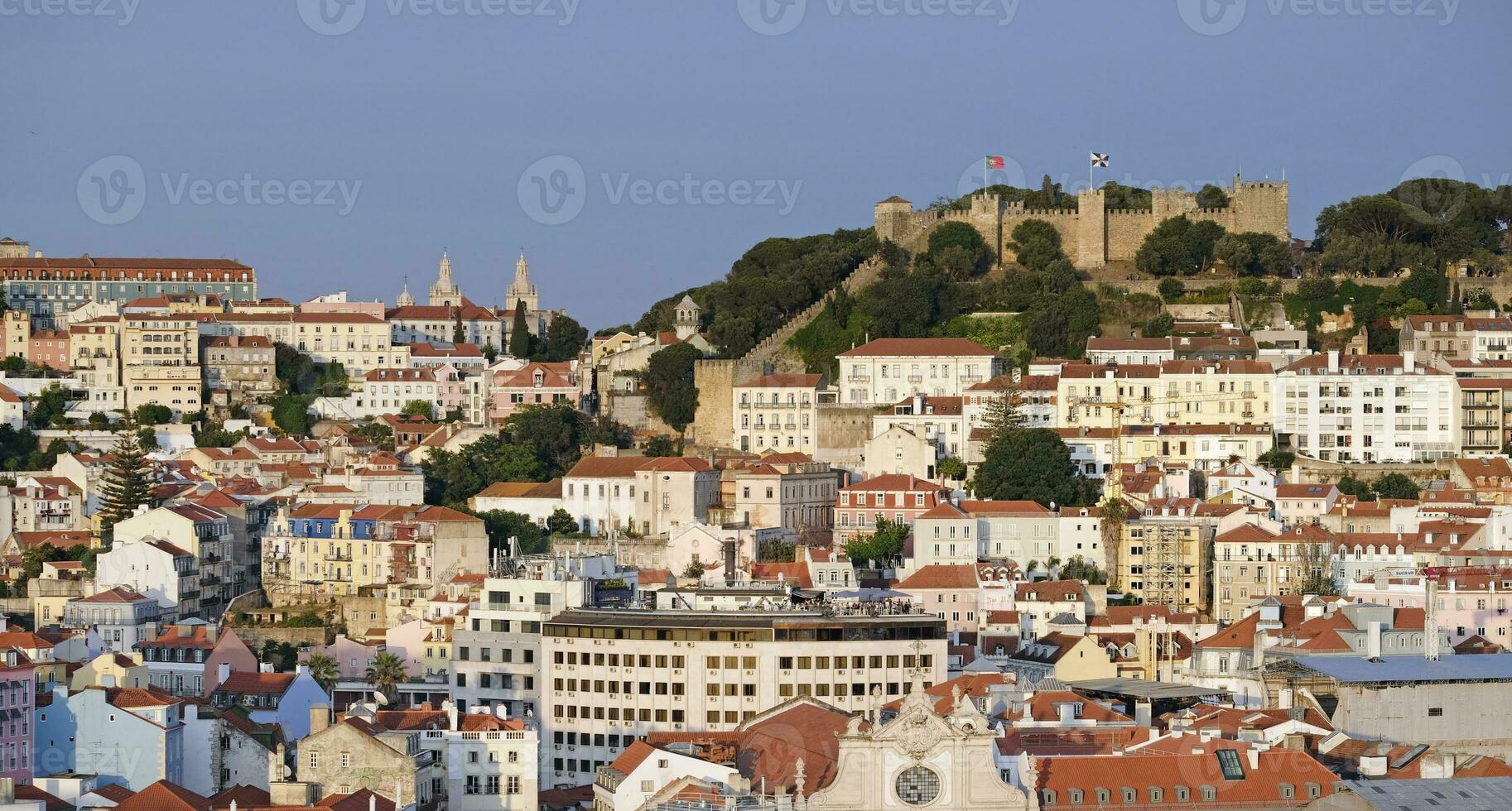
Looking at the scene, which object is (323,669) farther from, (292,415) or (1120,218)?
(1120,218)

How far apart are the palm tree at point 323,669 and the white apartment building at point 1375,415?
78.1ft

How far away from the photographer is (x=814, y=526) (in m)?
68.2

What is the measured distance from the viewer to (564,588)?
54250 mm

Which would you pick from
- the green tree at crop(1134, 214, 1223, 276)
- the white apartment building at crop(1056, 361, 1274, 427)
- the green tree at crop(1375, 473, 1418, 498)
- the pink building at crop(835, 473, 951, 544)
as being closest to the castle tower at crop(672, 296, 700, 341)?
the green tree at crop(1134, 214, 1223, 276)

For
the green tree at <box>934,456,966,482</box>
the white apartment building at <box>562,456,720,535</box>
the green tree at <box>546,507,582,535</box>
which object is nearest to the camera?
the green tree at <box>546,507,582,535</box>

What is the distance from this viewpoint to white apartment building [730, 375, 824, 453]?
72938 mm

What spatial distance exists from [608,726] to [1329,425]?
25480 millimetres

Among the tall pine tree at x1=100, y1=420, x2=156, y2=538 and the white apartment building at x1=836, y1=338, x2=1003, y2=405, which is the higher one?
the white apartment building at x1=836, y1=338, x2=1003, y2=405

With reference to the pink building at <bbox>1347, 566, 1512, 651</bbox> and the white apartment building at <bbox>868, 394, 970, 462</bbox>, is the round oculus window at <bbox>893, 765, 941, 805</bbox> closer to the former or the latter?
the pink building at <bbox>1347, 566, 1512, 651</bbox>

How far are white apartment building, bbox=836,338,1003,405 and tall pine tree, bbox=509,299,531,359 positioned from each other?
19372 millimetres

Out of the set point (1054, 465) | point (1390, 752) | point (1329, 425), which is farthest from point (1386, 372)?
point (1390, 752)

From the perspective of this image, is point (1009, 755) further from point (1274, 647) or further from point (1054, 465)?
point (1054, 465)

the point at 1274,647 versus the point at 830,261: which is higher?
the point at 830,261

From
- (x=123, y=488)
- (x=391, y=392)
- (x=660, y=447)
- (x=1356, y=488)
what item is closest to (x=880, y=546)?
(x=1356, y=488)
